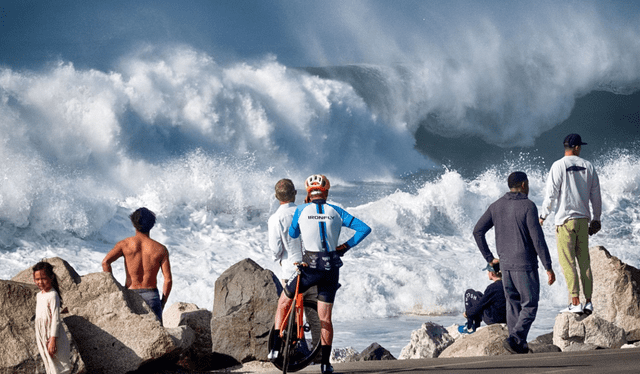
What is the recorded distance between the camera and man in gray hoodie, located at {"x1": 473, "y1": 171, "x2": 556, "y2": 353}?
15.3 ft

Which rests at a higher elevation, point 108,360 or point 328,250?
point 328,250

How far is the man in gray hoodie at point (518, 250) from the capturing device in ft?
15.3

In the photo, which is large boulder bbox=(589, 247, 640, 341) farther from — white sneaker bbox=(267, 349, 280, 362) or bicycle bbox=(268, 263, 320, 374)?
white sneaker bbox=(267, 349, 280, 362)

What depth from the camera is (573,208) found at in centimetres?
513

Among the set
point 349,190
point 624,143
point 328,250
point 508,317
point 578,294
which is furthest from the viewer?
point 624,143

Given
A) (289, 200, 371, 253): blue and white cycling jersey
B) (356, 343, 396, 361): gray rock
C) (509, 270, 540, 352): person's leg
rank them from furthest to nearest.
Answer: (356, 343, 396, 361): gray rock → (509, 270, 540, 352): person's leg → (289, 200, 371, 253): blue and white cycling jersey

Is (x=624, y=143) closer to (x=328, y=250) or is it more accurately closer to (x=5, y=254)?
(x=5, y=254)

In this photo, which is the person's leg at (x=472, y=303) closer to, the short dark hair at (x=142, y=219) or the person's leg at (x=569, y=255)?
the person's leg at (x=569, y=255)

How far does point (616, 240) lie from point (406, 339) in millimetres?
10384

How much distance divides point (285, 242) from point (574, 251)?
231 cm

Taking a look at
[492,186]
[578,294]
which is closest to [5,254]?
[578,294]

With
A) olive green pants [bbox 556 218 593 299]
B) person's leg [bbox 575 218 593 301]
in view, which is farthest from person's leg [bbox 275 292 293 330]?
person's leg [bbox 575 218 593 301]

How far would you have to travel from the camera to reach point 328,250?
3.81 m

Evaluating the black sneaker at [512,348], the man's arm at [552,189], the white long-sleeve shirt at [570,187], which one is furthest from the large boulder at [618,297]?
the black sneaker at [512,348]
